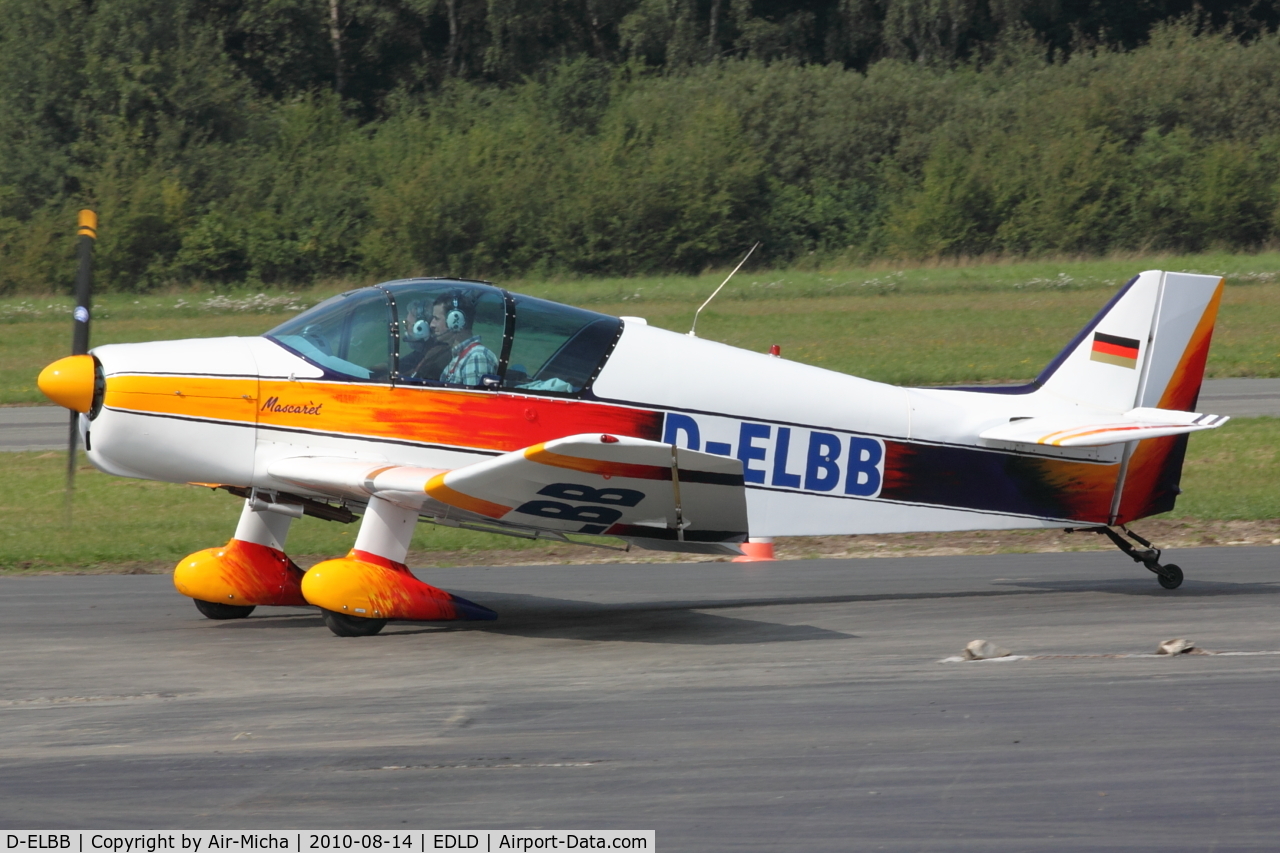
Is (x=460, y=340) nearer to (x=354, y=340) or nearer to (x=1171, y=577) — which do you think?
(x=354, y=340)

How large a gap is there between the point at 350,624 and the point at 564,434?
5.47ft

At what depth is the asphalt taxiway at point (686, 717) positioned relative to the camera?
4957 mm

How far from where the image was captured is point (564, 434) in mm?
7973

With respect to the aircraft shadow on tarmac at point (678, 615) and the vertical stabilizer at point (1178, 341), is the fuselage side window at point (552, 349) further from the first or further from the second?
the vertical stabilizer at point (1178, 341)

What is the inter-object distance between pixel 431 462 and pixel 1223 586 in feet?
18.3

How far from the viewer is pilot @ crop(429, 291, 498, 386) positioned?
7883 millimetres

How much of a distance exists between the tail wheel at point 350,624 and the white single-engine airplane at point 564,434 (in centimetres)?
1

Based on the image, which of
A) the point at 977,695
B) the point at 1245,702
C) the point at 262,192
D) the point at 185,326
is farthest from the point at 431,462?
the point at 262,192

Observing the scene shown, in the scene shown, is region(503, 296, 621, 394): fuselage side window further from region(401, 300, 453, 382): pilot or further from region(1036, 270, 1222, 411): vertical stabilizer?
region(1036, 270, 1222, 411): vertical stabilizer

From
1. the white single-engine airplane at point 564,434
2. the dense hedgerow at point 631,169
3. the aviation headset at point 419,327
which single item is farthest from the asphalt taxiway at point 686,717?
the dense hedgerow at point 631,169

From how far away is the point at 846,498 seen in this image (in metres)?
8.52

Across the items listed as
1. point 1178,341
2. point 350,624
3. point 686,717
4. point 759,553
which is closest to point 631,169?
point 759,553

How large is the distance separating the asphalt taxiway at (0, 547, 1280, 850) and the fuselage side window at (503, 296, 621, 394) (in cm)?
153
